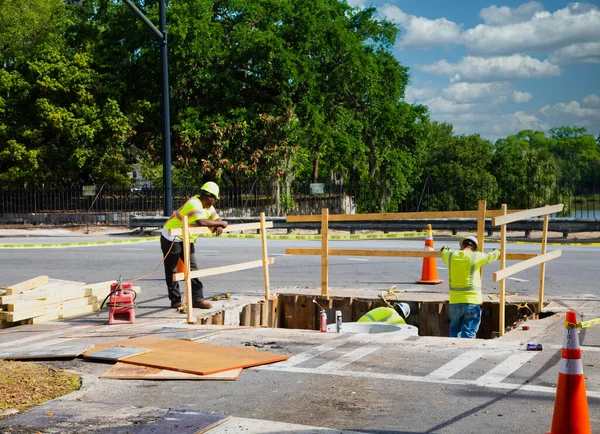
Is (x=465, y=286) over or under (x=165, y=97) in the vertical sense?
under

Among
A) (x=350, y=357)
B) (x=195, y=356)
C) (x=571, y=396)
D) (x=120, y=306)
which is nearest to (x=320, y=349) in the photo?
(x=350, y=357)

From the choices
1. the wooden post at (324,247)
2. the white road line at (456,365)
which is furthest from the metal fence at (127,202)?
the white road line at (456,365)

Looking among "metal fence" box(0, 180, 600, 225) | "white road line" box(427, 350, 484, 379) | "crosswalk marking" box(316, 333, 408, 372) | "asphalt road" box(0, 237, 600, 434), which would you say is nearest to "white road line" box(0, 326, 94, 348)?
"asphalt road" box(0, 237, 600, 434)

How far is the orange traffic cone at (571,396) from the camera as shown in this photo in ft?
16.2

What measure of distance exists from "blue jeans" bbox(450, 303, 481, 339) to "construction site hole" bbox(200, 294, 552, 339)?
99cm

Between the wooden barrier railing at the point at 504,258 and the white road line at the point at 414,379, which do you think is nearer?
the white road line at the point at 414,379

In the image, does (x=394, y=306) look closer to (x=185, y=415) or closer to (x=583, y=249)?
(x=185, y=415)

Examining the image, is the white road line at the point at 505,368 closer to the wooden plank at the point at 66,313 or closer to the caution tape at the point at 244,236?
the wooden plank at the point at 66,313

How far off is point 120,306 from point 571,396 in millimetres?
6617

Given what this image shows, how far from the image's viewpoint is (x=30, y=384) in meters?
6.68

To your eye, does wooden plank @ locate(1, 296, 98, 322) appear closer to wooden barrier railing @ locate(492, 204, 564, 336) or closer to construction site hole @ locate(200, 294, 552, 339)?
construction site hole @ locate(200, 294, 552, 339)

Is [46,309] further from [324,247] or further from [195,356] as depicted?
[324,247]

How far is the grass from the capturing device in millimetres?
6185

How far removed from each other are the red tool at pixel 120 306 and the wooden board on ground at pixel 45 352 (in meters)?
1.73
